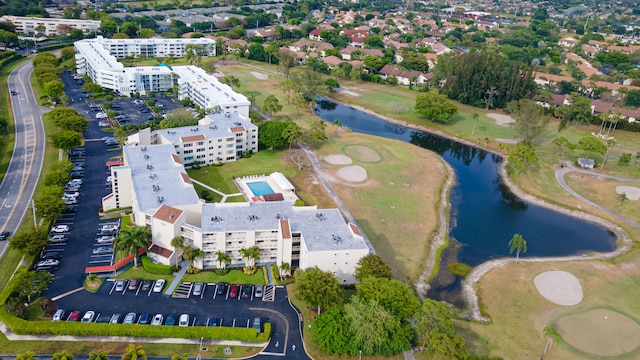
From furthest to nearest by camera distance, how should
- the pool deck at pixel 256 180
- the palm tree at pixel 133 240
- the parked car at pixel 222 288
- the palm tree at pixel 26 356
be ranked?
1. the pool deck at pixel 256 180
2. the palm tree at pixel 133 240
3. the parked car at pixel 222 288
4. the palm tree at pixel 26 356

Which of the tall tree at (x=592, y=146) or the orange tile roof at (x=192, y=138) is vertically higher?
the tall tree at (x=592, y=146)

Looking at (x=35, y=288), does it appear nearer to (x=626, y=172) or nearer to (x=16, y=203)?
(x=16, y=203)

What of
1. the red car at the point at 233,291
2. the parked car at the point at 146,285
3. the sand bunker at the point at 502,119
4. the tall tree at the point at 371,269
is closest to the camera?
the tall tree at the point at 371,269

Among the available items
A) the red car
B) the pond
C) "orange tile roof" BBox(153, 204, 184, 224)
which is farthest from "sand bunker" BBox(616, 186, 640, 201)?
"orange tile roof" BBox(153, 204, 184, 224)

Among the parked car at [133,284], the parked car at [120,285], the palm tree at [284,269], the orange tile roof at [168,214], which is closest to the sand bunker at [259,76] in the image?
the orange tile roof at [168,214]

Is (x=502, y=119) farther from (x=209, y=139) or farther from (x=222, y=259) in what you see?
(x=222, y=259)

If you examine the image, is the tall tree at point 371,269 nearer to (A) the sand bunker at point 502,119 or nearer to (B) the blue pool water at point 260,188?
(B) the blue pool water at point 260,188

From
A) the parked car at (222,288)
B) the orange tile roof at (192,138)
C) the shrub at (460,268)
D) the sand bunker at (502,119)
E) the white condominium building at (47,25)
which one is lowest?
the parked car at (222,288)
